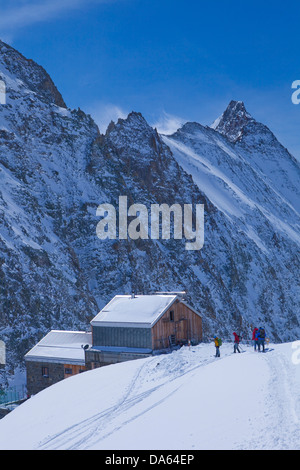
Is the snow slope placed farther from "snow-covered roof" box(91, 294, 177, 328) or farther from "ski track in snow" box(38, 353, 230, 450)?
"snow-covered roof" box(91, 294, 177, 328)

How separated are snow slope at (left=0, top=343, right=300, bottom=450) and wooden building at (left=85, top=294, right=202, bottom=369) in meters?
7.16

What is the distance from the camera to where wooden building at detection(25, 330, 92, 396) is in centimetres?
3034

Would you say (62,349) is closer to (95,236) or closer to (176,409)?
(176,409)

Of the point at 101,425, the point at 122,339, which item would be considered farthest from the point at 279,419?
the point at 122,339

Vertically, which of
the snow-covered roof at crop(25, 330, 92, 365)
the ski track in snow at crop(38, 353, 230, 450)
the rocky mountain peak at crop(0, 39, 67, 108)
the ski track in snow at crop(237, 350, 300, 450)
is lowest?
the snow-covered roof at crop(25, 330, 92, 365)

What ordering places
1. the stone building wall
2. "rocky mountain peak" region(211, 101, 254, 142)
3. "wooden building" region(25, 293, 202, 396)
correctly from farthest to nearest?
"rocky mountain peak" region(211, 101, 254, 142)
the stone building wall
"wooden building" region(25, 293, 202, 396)

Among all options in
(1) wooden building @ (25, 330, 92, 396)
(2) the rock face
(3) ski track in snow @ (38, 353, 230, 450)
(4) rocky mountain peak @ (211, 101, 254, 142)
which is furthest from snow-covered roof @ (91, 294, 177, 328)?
(4) rocky mountain peak @ (211, 101, 254, 142)

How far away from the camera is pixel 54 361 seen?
30781 millimetres

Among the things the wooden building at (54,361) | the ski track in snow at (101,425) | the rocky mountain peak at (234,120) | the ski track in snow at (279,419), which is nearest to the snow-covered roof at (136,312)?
the wooden building at (54,361)

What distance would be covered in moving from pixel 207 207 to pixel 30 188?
37.6 m

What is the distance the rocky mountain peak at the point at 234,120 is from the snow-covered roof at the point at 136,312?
128m

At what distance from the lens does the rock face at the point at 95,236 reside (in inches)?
1843

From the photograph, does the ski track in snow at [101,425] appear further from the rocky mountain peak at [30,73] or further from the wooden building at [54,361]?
the rocky mountain peak at [30,73]

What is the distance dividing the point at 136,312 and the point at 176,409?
16549 mm
